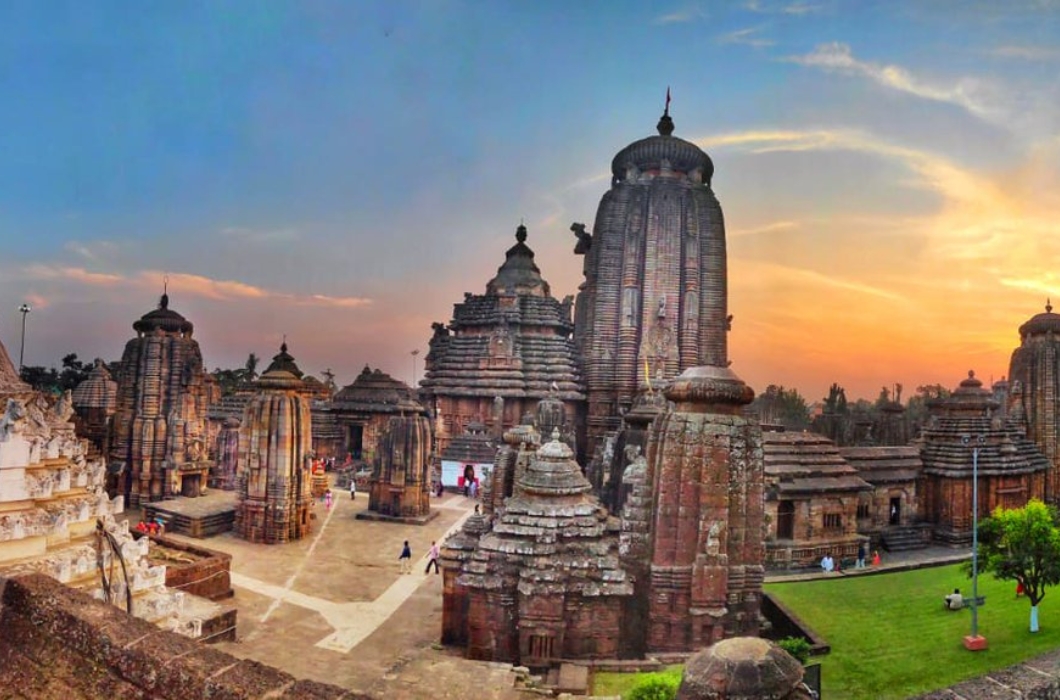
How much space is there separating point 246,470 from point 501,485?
10.8 meters

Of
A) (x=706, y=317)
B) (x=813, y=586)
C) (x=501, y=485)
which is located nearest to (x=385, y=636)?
(x=501, y=485)

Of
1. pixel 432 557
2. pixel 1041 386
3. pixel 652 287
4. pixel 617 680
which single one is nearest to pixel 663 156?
pixel 652 287

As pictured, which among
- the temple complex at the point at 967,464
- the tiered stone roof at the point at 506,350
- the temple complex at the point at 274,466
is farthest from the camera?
the tiered stone roof at the point at 506,350

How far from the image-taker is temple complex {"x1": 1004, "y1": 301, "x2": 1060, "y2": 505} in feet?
110

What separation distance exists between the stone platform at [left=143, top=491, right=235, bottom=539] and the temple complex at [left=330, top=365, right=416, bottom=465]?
16575 mm

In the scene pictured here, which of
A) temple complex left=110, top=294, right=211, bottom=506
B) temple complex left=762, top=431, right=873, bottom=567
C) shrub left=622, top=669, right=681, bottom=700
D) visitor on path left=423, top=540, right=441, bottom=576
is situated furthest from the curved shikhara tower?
shrub left=622, top=669, right=681, bottom=700

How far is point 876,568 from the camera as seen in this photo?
2142cm

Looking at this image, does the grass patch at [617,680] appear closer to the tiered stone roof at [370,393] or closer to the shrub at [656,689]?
the shrub at [656,689]

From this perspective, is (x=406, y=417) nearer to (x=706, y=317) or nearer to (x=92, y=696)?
(x=706, y=317)

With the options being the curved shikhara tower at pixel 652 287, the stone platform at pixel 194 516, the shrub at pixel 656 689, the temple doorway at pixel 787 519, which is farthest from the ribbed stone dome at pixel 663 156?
the shrub at pixel 656 689

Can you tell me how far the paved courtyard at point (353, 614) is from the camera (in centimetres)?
1055

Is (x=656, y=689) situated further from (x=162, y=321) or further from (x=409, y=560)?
(x=162, y=321)

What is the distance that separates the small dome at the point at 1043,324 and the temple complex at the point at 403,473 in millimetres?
30159

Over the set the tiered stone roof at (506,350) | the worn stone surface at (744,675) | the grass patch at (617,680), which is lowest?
the grass patch at (617,680)
